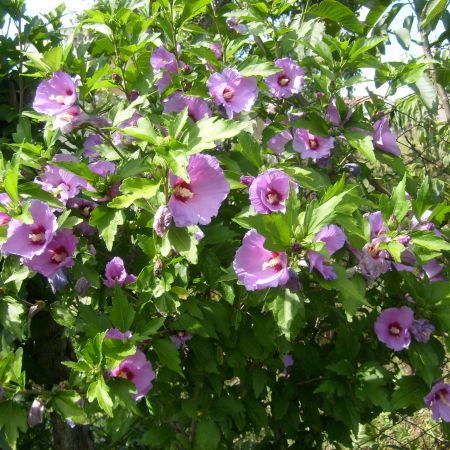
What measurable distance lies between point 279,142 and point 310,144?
7.6 inches

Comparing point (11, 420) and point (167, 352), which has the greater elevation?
point (167, 352)

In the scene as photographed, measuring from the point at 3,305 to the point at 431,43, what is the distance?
5.37 feet

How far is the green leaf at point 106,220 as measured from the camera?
1489mm

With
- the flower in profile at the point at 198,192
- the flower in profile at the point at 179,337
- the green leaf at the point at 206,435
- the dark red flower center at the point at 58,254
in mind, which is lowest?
the green leaf at the point at 206,435

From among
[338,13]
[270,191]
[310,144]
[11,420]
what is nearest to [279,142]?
[310,144]

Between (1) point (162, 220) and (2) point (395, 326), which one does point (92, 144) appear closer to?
(1) point (162, 220)

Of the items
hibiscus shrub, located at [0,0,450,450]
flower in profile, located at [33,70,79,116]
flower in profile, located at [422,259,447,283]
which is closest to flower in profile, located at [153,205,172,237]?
hibiscus shrub, located at [0,0,450,450]

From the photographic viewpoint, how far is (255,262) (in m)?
1.35

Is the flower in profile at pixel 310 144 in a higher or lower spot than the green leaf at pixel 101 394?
higher

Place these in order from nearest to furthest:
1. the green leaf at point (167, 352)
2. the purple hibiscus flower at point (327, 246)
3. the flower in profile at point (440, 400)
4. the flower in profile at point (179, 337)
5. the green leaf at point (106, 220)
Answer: the purple hibiscus flower at point (327, 246) < the green leaf at point (106, 220) < the green leaf at point (167, 352) < the flower in profile at point (179, 337) < the flower in profile at point (440, 400)

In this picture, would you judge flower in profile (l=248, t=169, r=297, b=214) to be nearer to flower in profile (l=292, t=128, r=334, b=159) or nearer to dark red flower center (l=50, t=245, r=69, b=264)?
flower in profile (l=292, t=128, r=334, b=159)

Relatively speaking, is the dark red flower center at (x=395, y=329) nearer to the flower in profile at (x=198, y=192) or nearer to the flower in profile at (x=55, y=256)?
the flower in profile at (x=198, y=192)

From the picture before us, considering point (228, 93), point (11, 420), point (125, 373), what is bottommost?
point (11, 420)

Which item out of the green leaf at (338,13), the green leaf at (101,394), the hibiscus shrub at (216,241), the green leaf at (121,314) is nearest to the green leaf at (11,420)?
the hibiscus shrub at (216,241)
